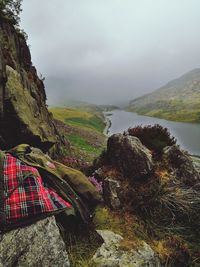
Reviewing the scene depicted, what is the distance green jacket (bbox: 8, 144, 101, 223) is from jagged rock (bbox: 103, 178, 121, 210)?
2.34ft

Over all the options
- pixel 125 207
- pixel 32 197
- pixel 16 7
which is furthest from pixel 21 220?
pixel 16 7

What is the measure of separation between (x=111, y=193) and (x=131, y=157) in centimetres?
139

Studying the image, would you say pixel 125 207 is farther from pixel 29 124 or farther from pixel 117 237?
pixel 29 124

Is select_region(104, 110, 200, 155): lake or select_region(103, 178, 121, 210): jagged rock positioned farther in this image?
select_region(104, 110, 200, 155): lake

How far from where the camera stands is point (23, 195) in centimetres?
347

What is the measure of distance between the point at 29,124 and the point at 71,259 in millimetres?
4647

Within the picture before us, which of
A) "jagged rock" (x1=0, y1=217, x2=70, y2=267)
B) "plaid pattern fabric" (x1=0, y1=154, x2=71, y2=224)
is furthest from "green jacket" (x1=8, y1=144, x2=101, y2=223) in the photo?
"jagged rock" (x1=0, y1=217, x2=70, y2=267)

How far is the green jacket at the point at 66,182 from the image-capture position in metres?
4.20

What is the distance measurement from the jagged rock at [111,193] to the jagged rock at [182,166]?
208 cm

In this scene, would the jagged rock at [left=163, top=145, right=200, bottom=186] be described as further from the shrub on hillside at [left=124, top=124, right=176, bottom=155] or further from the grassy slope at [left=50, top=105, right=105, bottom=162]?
the grassy slope at [left=50, top=105, right=105, bottom=162]

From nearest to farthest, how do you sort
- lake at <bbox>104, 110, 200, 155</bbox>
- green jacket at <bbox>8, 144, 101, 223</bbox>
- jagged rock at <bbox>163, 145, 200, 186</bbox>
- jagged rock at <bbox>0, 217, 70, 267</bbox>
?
jagged rock at <bbox>0, 217, 70, 267</bbox>, green jacket at <bbox>8, 144, 101, 223</bbox>, jagged rock at <bbox>163, 145, 200, 186</bbox>, lake at <bbox>104, 110, 200, 155</bbox>

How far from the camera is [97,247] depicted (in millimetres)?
4137

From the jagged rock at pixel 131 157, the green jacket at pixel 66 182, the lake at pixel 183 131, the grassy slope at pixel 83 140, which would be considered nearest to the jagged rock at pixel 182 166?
the jagged rock at pixel 131 157

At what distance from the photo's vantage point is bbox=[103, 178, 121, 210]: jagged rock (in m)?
5.62
